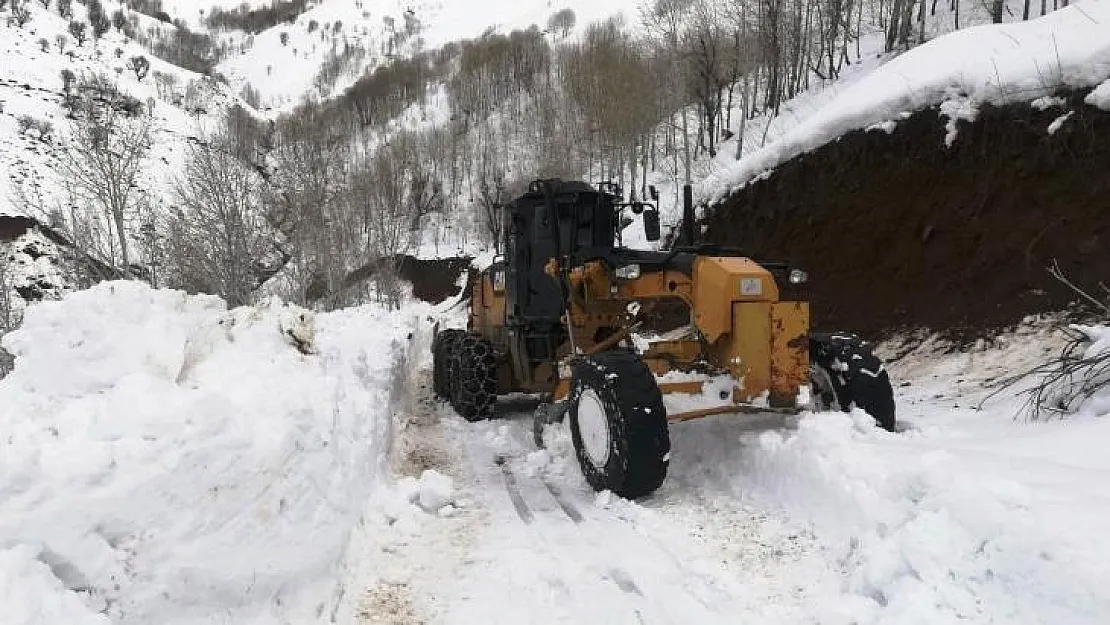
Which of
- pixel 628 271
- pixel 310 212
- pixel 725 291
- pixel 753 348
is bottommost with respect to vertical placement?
pixel 753 348

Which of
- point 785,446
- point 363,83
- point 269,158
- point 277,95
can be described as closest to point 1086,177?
point 785,446

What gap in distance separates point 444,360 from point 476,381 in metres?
1.59

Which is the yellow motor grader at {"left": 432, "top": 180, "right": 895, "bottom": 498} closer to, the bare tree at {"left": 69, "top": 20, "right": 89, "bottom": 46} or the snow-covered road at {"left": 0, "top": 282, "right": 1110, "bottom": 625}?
the snow-covered road at {"left": 0, "top": 282, "right": 1110, "bottom": 625}

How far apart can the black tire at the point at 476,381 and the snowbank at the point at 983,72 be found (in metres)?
7.45

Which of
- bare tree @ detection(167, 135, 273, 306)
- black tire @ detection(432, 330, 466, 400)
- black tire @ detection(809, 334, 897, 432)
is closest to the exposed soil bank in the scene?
bare tree @ detection(167, 135, 273, 306)

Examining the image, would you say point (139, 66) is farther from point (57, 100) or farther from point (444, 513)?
point (444, 513)

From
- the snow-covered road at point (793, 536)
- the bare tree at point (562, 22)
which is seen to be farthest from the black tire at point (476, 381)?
the bare tree at point (562, 22)

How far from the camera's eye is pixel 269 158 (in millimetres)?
30078

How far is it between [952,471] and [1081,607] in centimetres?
118

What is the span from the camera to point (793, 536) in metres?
4.34

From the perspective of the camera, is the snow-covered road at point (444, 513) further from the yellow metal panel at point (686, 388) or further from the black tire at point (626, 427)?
the yellow metal panel at point (686, 388)

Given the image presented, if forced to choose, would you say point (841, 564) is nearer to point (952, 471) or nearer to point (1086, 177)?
point (952, 471)

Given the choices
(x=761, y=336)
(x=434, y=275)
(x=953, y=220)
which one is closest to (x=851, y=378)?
(x=761, y=336)

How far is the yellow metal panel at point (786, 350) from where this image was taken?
5188 millimetres
